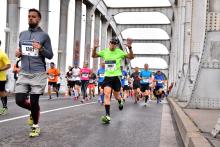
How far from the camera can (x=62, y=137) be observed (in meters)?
6.70

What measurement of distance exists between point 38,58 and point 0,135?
1.29 metres

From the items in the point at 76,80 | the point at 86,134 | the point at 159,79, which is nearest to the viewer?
the point at 86,134

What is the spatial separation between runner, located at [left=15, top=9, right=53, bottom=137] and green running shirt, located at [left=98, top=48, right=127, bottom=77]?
3.21 metres

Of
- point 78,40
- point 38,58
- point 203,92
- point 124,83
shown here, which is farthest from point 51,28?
point 38,58

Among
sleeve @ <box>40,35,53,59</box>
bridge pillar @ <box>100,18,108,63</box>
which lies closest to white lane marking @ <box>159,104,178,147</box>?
sleeve @ <box>40,35,53,59</box>

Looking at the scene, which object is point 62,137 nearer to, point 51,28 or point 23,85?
point 23,85

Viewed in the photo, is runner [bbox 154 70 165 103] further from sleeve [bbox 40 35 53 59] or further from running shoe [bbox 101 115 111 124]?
sleeve [bbox 40 35 53 59]

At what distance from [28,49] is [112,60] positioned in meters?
3.42

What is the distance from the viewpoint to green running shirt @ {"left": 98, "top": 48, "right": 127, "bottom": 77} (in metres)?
9.96

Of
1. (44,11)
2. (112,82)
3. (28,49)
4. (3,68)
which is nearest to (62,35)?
(44,11)

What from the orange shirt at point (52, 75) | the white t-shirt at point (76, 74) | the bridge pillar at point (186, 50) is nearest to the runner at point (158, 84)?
the bridge pillar at point (186, 50)

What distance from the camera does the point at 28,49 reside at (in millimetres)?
6820

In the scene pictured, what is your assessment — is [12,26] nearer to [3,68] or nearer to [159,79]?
[159,79]

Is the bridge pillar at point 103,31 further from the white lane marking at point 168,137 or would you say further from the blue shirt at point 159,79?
the white lane marking at point 168,137
